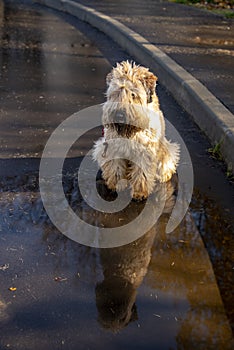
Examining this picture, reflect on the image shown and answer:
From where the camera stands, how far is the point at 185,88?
8.26 meters

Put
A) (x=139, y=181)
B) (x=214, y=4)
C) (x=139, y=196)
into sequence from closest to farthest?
1. (x=139, y=181)
2. (x=139, y=196)
3. (x=214, y=4)

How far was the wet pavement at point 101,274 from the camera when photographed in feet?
12.0

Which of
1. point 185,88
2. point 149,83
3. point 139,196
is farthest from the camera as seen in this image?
point 185,88

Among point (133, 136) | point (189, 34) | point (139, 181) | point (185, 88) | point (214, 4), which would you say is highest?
point (133, 136)

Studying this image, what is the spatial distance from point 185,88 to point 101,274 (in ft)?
14.8

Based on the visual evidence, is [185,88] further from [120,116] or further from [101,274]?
[101,274]

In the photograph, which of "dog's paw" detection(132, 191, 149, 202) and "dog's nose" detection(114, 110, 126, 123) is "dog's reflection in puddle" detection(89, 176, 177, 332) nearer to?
"dog's paw" detection(132, 191, 149, 202)

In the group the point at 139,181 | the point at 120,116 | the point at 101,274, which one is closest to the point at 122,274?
the point at 101,274

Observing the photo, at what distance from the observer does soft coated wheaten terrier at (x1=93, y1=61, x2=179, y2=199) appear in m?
4.96

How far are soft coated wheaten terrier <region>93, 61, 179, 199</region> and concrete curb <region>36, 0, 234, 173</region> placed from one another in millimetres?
1004

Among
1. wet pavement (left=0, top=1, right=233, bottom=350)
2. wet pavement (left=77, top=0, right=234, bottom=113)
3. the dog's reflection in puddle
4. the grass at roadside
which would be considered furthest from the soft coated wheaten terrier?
the grass at roadside

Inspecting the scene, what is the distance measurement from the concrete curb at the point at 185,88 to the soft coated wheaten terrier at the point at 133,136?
1.00 m

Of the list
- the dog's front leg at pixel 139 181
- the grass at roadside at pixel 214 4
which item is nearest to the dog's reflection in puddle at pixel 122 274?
the dog's front leg at pixel 139 181

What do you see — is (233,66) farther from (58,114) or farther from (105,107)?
(105,107)
